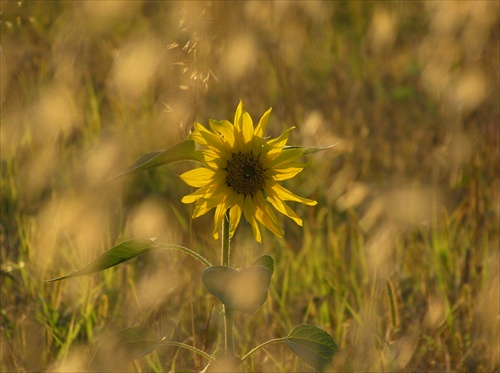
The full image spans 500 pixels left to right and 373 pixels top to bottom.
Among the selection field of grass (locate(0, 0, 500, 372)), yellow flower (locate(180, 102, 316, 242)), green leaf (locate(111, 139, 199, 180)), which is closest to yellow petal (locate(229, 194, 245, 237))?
yellow flower (locate(180, 102, 316, 242))

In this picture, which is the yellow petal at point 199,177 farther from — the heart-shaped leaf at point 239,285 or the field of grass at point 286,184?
the field of grass at point 286,184

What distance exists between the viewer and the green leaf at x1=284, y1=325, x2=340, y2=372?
42.2 inches

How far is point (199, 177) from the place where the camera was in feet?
3.74

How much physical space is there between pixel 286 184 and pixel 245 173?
1.38m

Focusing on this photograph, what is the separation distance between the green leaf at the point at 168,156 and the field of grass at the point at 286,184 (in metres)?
0.26

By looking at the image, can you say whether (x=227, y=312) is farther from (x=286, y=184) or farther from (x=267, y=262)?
(x=286, y=184)

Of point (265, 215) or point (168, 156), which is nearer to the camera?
point (168, 156)

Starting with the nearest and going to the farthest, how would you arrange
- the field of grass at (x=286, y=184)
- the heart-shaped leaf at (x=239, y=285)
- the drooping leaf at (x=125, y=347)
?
1. the heart-shaped leaf at (x=239, y=285)
2. the drooping leaf at (x=125, y=347)
3. the field of grass at (x=286, y=184)

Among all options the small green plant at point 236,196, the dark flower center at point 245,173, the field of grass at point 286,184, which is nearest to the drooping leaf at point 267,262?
the small green plant at point 236,196

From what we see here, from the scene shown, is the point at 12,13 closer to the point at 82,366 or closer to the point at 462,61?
the point at 82,366

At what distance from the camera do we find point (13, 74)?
2.64 meters

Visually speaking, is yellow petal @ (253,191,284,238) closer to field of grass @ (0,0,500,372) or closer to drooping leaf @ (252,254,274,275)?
drooping leaf @ (252,254,274,275)

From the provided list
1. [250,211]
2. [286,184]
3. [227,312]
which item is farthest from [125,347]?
[286,184]

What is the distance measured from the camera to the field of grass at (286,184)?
170 cm
